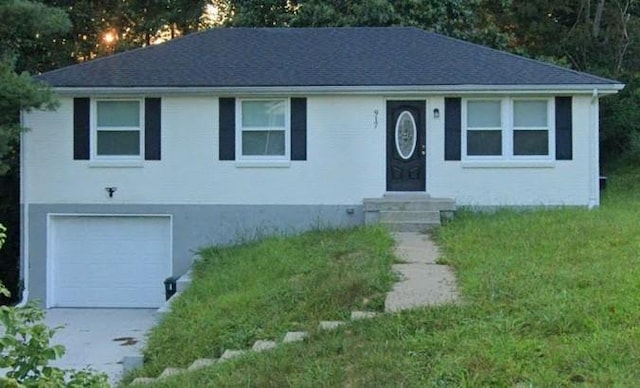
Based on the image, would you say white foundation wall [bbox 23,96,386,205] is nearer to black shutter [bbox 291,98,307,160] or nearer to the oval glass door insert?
black shutter [bbox 291,98,307,160]

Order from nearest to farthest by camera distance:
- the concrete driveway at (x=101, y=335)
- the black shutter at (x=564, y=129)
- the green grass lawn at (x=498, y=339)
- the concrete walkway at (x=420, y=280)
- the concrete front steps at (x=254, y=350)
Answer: the green grass lawn at (x=498, y=339) < the concrete front steps at (x=254, y=350) < the concrete walkway at (x=420, y=280) < the concrete driveway at (x=101, y=335) < the black shutter at (x=564, y=129)

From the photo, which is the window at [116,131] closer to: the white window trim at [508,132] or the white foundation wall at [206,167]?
the white foundation wall at [206,167]

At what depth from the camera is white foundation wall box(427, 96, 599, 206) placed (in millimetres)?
14703

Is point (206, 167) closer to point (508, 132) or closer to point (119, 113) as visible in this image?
point (119, 113)

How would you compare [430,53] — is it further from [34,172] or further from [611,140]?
[611,140]

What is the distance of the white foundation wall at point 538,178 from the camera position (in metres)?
14.7

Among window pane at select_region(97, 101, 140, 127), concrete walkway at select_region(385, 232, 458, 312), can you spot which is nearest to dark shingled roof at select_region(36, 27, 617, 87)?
window pane at select_region(97, 101, 140, 127)

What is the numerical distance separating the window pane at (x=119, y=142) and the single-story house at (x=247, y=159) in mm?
27

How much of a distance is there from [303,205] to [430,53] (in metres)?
4.39

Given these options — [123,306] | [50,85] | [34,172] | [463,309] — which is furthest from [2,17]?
[463,309]

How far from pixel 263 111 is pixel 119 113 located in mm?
2880

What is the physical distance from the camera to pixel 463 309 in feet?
23.1

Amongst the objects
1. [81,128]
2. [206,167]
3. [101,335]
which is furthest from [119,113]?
[101,335]

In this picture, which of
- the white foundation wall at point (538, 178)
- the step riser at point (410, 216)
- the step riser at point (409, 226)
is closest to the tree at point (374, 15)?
the white foundation wall at point (538, 178)
